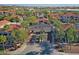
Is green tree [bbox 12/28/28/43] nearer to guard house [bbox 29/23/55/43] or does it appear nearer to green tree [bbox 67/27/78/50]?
guard house [bbox 29/23/55/43]

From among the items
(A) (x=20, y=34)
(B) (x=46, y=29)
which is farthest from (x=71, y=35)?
(A) (x=20, y=34)

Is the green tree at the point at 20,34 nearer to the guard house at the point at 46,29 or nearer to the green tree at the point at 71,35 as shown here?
the guard house at the point at 46,29

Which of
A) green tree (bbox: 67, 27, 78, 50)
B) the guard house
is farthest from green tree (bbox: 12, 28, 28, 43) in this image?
green tree (bbox: 67, 27, 78, 50)

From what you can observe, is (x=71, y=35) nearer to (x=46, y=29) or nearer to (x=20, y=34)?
(x=46, y=29)

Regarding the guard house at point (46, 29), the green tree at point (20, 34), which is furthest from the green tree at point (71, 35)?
the green tree at point (20, 34)
